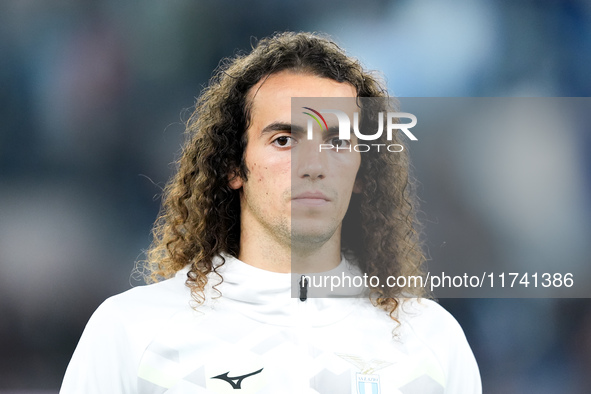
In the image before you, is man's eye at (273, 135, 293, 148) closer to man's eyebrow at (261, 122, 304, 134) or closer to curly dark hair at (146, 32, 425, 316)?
man's eyebrow at (261, 122, 304, 134)

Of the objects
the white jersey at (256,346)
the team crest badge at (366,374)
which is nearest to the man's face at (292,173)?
the white jersey at (256,346)

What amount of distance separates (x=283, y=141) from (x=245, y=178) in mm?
203

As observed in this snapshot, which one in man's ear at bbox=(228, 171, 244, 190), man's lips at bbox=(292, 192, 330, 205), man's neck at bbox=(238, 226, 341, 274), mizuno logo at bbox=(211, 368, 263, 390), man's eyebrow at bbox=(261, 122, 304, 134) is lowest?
mizuno logo at bbox=(211, 368, 263, 390)

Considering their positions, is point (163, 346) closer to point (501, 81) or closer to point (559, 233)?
point (559, 233)

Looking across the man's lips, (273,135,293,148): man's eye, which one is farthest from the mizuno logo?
(273,135,293,148): man's eye

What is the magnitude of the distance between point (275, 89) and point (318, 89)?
0.48 feet

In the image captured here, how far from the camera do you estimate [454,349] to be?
2.14 m

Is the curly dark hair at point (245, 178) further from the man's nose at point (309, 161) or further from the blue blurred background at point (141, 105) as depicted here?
the blue blurred background at point (141, 105)

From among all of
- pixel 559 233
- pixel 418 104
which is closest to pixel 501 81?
pixel 559 233

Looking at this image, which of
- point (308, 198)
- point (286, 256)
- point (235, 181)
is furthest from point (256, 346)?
point (235, 181)

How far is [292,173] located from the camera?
6.67ft

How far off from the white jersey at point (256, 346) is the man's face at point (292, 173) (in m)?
0.16

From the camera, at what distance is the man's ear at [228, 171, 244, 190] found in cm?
225

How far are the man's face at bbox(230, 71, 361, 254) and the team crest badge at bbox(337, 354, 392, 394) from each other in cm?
38
